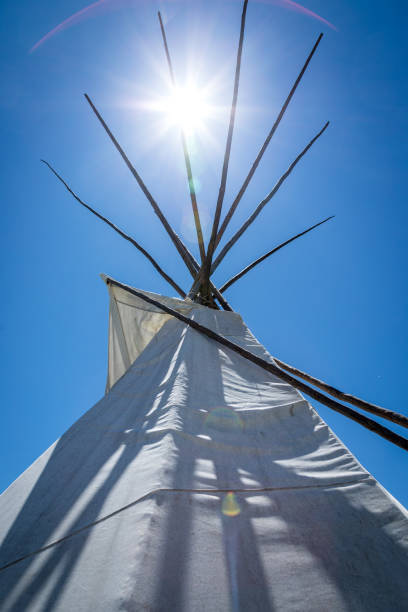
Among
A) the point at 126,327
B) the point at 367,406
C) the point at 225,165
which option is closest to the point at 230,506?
the point at 367,406

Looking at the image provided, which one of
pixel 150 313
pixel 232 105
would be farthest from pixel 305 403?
pixel 232 105

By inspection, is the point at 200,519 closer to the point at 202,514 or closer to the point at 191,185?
the point at 202,514

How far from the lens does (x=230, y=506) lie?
75 centimetres

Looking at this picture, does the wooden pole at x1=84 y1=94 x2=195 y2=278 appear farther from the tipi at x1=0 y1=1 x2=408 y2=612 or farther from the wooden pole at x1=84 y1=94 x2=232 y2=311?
the tipi at x1=0 y1=1 x2=408 y2=612

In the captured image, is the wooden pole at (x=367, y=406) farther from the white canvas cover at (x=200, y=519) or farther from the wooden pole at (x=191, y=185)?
the wooden pole at (x=191, y=185)

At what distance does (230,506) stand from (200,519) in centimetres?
10

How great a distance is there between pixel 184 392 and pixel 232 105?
2906mm

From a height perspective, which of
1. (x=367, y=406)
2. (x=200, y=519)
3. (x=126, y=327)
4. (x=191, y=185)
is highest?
(x=191, y=185)

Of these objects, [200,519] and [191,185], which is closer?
[200,519]

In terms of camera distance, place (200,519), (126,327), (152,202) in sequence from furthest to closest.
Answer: (152,202) < (126,327) < (200,519)

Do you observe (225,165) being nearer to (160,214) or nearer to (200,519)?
(160,214)

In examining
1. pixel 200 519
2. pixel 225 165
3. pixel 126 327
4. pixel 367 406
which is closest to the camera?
pixel 200 519

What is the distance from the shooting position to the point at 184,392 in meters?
1.24

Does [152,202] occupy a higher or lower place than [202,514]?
higher
